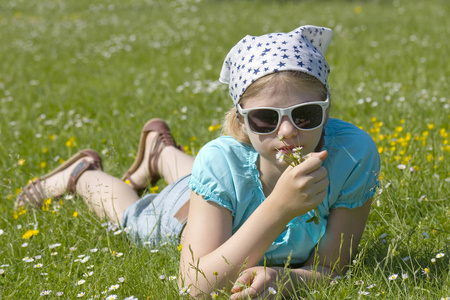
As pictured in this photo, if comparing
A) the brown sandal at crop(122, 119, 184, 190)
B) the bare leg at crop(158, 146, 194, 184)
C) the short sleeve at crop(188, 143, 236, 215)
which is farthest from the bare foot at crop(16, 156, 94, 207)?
the short sleeve at crop(188, 143, 236, 215)

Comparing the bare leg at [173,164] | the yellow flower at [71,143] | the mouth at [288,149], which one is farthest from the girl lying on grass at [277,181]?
the yellow flower at [71,143]

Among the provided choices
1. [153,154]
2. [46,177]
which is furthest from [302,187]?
[46,177]

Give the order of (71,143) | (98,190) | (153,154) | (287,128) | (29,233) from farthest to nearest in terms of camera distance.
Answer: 1. (71,143)
2. (153,154)
3. (98,190)
4. (29,233)
5. (287,128)

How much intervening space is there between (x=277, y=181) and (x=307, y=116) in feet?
1.07

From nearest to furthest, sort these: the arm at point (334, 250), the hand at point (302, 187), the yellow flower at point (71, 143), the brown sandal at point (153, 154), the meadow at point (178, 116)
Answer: the hand at point (302, 187) < the arm at point (334, 250) < the meadow at point (178, 116) < the brown sandal at point (153, 154) < the yellow flower at point (71, 143)

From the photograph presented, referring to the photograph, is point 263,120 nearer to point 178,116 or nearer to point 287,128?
point 287,128

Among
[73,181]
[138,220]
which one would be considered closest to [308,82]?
[138,220]

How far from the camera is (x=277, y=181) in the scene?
2.50 m

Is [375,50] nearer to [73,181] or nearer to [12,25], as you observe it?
[73,181]

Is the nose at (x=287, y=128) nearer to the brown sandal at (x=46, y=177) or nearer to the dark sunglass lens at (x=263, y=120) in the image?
the dark sunglass lens at (x=263, y=120)

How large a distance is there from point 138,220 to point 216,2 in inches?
439

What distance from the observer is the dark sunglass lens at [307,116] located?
2322mm

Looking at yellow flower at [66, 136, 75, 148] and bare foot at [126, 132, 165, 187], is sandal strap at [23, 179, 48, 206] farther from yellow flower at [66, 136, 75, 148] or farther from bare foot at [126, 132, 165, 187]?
yellow flower at [66, 136, 75, 148]

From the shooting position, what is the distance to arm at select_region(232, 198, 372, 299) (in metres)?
2.48
